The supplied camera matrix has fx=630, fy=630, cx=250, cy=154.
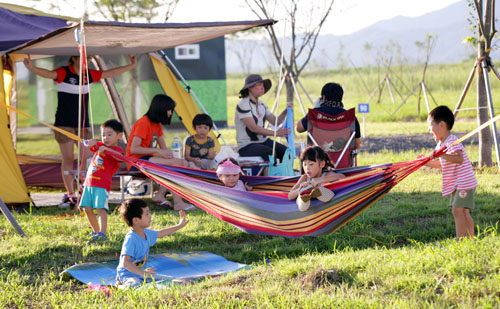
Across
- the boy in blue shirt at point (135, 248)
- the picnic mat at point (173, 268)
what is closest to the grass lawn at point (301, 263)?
the picnic mat at point (173, 268)

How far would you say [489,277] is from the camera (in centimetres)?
299

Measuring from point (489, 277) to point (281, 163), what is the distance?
2852mm

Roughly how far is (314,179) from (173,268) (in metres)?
1.10

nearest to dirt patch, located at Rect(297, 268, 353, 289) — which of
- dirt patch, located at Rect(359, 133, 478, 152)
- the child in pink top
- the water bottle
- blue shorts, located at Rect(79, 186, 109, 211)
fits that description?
the child in pink top

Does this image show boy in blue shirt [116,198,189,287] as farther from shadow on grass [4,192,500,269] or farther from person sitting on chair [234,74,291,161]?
person sitting on chair [234,74,291,161]

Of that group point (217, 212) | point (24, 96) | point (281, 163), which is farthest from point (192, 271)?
point (24, 96)

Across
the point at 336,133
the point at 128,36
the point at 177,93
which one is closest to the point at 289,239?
the point at 336,133

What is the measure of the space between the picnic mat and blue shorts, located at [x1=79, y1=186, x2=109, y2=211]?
714 millimetres

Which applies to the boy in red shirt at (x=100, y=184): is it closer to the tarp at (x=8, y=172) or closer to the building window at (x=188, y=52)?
the tarp at (x=8, y=172)

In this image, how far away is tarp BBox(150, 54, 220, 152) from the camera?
707 cm

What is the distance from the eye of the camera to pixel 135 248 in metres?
3.59

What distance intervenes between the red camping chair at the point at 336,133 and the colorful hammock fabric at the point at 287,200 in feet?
2.62

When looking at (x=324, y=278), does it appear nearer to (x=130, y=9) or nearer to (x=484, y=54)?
(x=484, y=54)

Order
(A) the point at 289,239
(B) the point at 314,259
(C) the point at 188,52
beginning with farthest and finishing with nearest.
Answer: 1. (C) the point at 188,52
2. (A) the point at 289,239
3. (B) the point at 314,259
